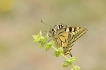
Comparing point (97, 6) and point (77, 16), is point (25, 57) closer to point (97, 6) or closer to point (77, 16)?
point (77, 16)

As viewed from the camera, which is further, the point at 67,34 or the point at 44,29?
the point at 44,29

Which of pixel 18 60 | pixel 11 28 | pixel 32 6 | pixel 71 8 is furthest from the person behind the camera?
pixel 32 6

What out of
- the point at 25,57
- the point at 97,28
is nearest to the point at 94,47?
the point at 97,28

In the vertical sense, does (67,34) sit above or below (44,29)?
below

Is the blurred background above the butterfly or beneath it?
above

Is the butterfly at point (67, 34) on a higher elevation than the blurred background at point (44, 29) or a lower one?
lower

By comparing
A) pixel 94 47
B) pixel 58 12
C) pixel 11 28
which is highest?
pixel 58 12

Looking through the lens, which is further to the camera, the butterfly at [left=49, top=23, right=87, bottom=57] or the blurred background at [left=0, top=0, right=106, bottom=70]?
the blurred background at [left=0, top=0, right=106, bottom=70]

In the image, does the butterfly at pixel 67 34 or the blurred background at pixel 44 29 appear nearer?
the butterfly at pixel 67 34
